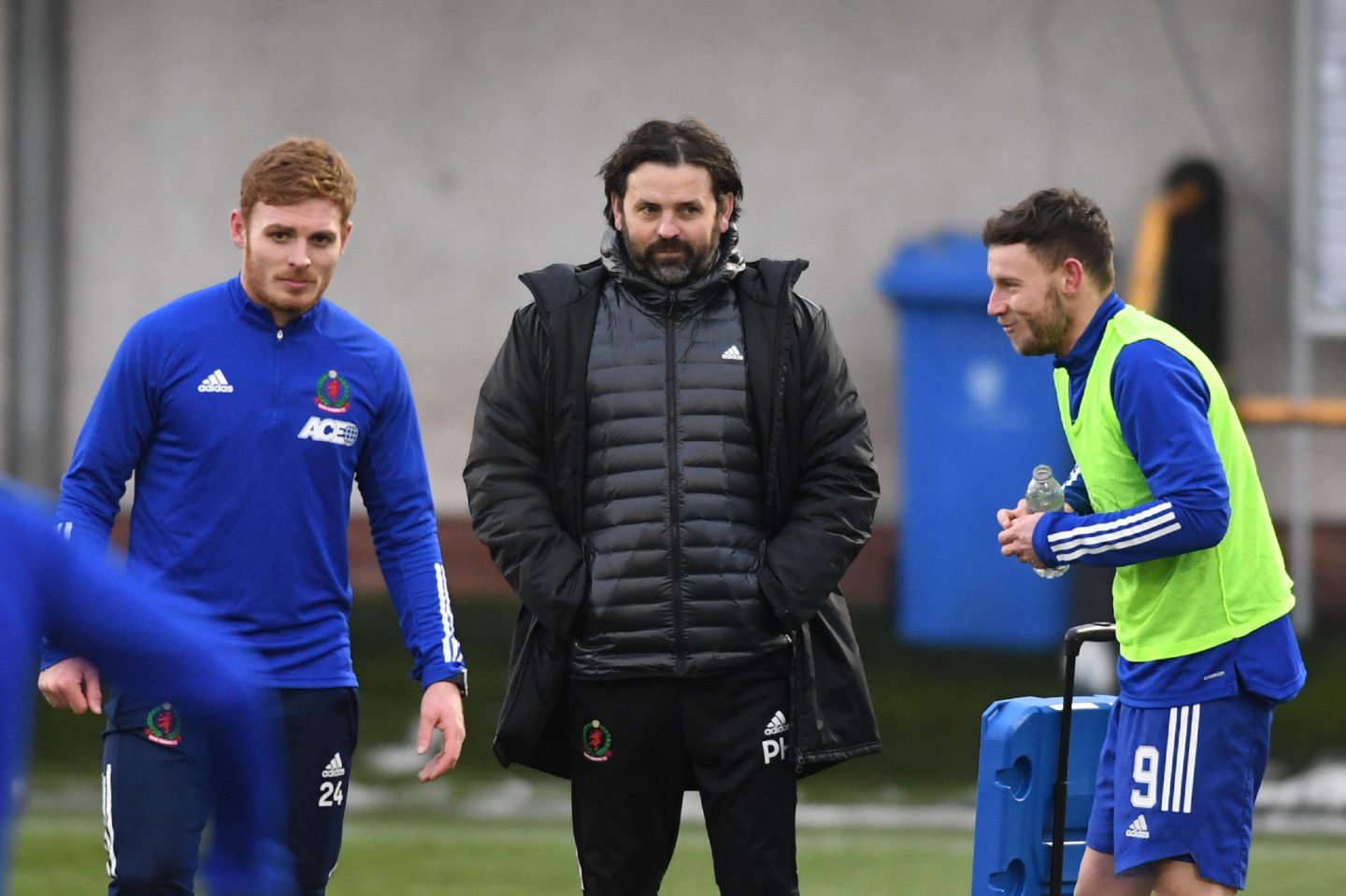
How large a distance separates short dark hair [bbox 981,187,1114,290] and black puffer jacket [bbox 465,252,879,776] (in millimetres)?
459

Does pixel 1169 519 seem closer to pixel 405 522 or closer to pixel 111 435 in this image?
pixel 405 522

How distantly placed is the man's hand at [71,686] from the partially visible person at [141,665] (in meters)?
2.08

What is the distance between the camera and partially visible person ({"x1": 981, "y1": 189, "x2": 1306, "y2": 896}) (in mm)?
3793

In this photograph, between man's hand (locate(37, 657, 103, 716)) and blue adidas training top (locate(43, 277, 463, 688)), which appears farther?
blue adidas training top (locate(43, 277, 463, 688))

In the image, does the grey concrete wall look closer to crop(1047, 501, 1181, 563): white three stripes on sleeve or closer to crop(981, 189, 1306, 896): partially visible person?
crop(981, 189, 1306, 896): partially visible person

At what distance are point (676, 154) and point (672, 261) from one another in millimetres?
206

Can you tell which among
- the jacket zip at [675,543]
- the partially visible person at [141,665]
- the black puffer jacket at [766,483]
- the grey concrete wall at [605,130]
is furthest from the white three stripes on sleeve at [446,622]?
the grey concrete wall at [605,130]

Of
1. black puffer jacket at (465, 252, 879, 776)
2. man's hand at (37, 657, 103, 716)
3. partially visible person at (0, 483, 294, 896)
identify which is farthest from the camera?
black puffer jacket at (465, 252, 879, 776)

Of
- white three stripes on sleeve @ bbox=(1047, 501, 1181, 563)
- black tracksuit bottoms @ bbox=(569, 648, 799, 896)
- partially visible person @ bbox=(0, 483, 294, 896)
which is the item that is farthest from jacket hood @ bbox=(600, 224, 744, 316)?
partially visible person @ bbox=(0, 483, 294, 896)

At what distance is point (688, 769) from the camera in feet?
14.0

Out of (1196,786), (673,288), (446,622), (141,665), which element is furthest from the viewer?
(673,288)

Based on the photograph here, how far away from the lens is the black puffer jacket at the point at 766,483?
4.15m

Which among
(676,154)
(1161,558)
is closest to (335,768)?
(676,154)

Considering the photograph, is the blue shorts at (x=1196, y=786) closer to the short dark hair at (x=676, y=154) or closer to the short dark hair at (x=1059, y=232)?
the short dark hair at (x=1059, y=232)
